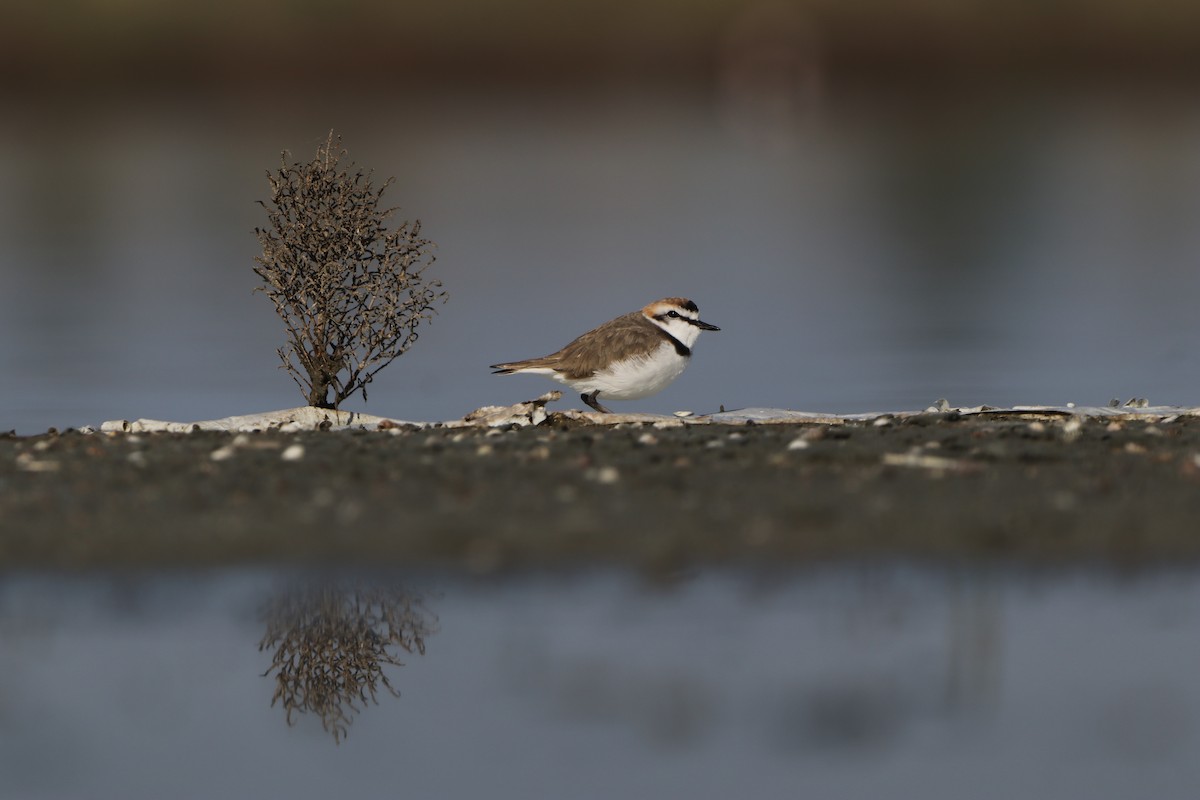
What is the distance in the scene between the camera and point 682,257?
32.4m

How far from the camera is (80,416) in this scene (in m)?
16.1

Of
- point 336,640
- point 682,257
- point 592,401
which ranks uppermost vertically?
point 682,257

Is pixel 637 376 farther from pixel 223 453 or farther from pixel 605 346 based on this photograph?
pixel 223 453

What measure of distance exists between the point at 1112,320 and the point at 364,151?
37.5 meters

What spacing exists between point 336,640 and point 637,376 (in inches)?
246

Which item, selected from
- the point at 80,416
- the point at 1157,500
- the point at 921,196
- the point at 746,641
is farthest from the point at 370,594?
the point at 921,196

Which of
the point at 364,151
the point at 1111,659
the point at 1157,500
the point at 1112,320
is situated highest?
the point at 364,151

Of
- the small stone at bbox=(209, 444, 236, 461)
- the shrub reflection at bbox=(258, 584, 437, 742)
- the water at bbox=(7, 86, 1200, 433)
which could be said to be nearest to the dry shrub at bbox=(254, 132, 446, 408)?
the water at bbox=(7, 86, 1200, 433)

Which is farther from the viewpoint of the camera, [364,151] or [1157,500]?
[364,151]

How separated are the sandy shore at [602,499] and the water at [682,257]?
4703 millimetres

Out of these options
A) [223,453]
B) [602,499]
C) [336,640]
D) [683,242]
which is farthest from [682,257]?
[336,640]

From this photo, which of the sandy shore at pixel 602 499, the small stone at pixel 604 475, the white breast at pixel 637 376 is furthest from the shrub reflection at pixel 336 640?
the white breast at pixel 637 376

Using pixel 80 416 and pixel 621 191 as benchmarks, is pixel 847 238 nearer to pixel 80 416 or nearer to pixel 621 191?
pixel 621 191

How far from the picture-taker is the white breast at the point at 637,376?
13305mm
